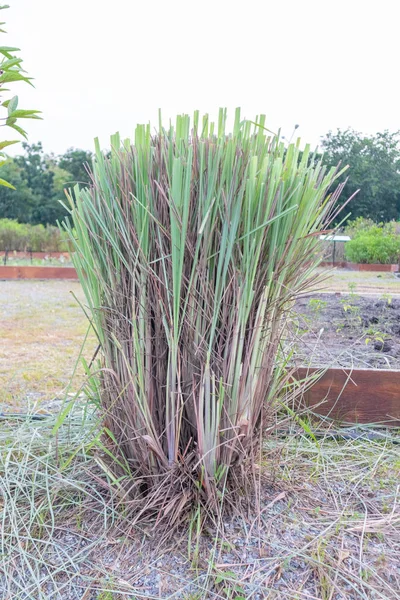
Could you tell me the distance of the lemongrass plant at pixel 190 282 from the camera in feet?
3.60

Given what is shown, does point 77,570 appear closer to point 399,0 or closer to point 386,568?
point 386,568

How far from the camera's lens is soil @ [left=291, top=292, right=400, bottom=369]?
95.7 inches

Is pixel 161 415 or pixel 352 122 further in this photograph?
pixel 352 122

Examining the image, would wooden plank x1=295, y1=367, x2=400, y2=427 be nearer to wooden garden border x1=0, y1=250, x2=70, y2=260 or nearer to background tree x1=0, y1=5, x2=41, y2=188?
background tree x1=0, y1=5, x2=41, y2=188

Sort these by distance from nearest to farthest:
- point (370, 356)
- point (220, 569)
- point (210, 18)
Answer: point (220, 569), point (370, 356), point (210, 18)

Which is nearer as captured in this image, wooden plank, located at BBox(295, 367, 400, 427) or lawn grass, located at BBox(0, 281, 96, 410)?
wooden plank, located at BBox(295, 367, 400, 427)

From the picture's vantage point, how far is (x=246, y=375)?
117 centimetres

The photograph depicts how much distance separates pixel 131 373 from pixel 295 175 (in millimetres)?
692

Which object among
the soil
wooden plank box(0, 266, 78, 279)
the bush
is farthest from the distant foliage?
the soil

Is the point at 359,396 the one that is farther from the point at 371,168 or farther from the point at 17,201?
the point at 371,168

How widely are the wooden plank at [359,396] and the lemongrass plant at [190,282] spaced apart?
29.9 inches

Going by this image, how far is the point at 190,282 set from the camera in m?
1.09

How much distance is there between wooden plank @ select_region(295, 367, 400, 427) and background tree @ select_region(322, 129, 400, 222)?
32.3m

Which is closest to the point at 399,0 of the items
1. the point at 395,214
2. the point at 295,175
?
the point at 295,175
